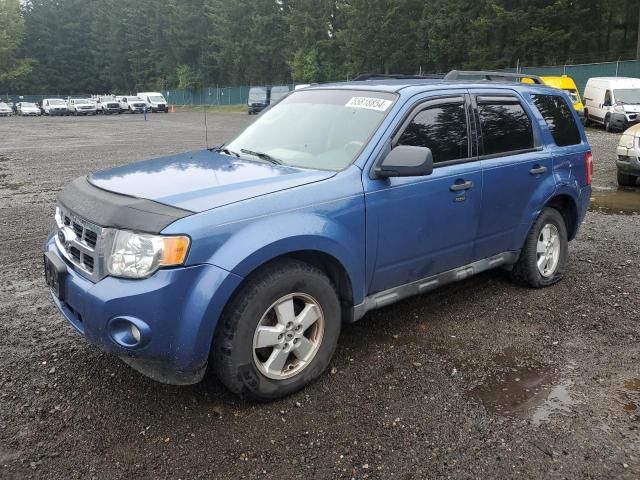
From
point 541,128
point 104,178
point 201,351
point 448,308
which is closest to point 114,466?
point 201,351

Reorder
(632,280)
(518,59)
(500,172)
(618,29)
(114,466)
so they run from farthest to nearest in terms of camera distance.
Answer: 1. (618,29)
2. (518,59)
3. (632,280)
4. (500,172)
5. (114,466)

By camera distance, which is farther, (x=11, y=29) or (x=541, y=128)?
(x=11, y=29)

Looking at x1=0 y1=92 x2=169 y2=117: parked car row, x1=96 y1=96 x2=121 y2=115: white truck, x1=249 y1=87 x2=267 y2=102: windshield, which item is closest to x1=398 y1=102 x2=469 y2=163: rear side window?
x1=249 y1=87 x2=267 y2=102: windshield

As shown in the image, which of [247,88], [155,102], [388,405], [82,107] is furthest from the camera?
[247,88]

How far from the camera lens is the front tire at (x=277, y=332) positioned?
3074mm

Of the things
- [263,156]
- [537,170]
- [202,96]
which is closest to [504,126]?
[537,170]

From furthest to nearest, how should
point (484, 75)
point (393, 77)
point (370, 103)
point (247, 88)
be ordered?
point (247, 88) < point (484, 75) < point (393, 77) < point (370, 103)

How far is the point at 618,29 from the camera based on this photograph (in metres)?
45.2

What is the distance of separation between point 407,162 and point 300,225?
2.65 ft

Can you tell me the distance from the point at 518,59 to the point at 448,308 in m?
42.2

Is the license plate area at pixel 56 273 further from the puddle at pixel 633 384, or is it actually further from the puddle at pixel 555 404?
the puddle at pixel 633 384

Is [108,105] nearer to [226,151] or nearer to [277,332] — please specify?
[226,151]

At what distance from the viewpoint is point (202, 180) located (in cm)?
340

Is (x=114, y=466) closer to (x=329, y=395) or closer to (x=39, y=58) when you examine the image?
(x=329, y=395)
